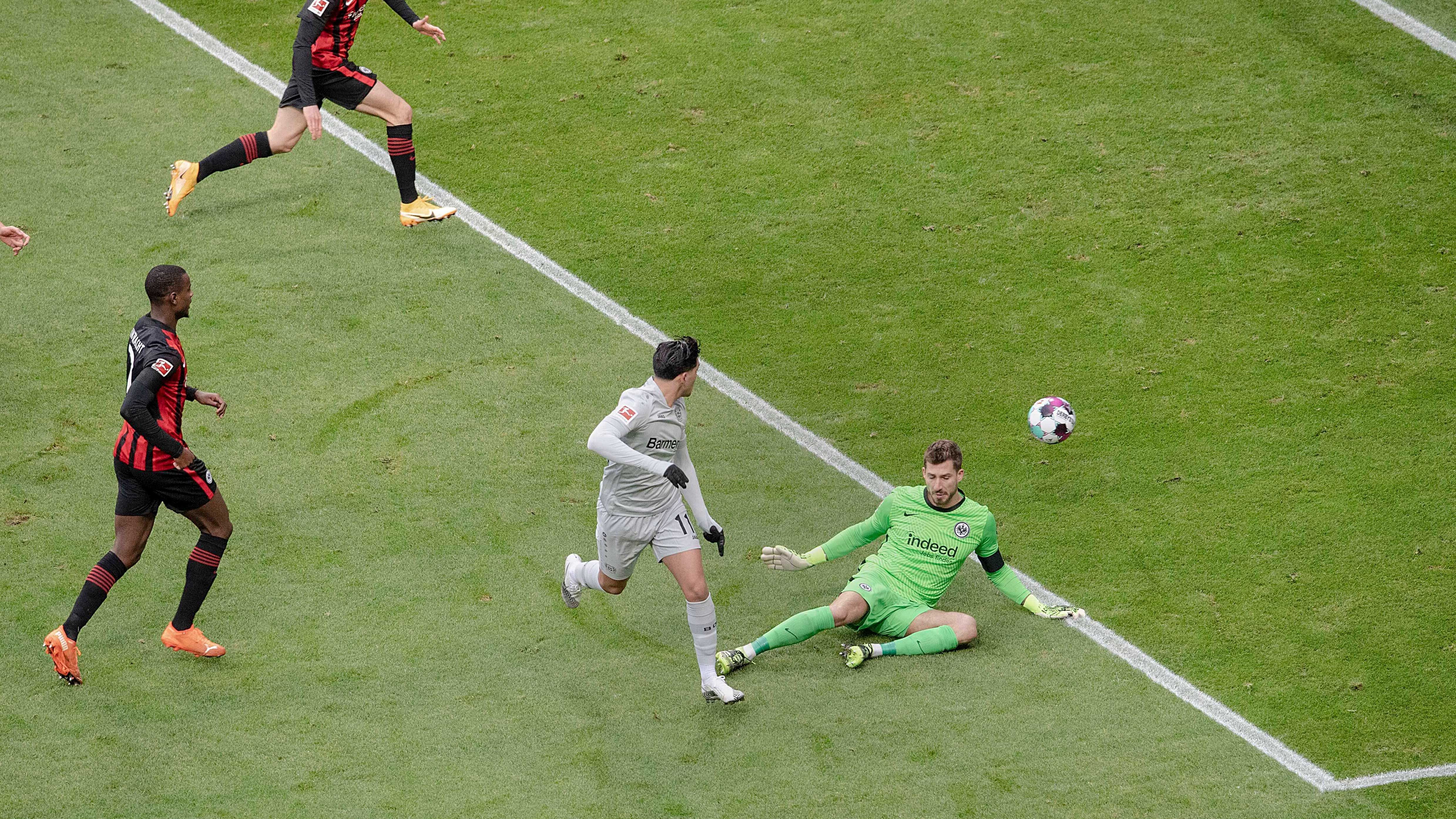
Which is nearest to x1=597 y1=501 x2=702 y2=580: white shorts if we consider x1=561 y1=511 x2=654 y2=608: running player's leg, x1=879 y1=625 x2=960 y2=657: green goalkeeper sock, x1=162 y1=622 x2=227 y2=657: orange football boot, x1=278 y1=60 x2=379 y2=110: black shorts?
x1=561 y1=511 x2=654 y2=608: running player's leg

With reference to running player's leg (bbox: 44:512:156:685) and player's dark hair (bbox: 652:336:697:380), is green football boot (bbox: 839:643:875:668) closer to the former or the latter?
player's dark hair (bbox: 652:336:697:380)

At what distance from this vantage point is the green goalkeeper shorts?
27.1ft

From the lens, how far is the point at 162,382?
731cm

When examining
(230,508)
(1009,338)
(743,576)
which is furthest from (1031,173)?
(230,508)

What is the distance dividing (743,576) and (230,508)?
3.41 m

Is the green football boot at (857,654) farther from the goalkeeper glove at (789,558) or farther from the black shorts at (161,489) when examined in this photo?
the black shorts at (161,489)

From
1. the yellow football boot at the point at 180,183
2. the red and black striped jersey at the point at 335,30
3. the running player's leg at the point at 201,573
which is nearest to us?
the running player's leg at the point at 201,573

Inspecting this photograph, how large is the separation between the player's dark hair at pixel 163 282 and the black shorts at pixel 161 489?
0.90 meters

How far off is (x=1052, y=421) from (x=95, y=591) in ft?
19.4

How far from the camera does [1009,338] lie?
1111cm

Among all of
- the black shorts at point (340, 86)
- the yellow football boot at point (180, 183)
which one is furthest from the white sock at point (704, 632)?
the yellow football boot at point (180, 183)

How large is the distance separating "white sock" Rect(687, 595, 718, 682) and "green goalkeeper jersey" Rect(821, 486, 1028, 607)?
107 cm

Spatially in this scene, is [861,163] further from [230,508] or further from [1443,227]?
[230,508]

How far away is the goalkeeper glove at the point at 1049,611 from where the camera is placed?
8414 mm
